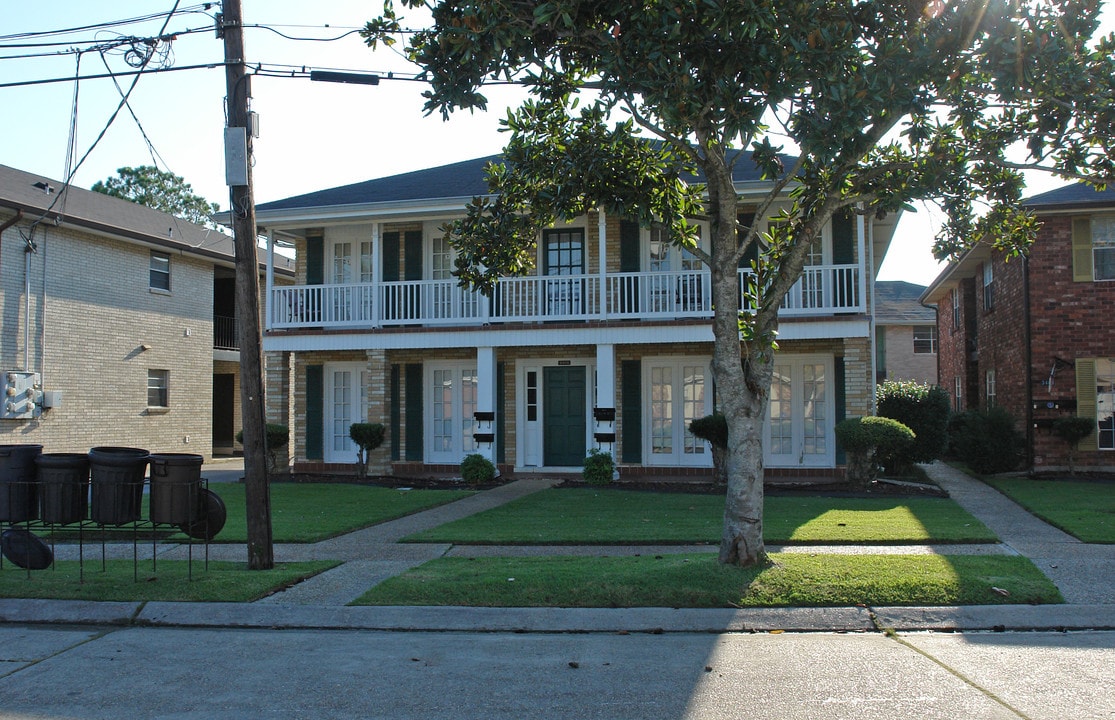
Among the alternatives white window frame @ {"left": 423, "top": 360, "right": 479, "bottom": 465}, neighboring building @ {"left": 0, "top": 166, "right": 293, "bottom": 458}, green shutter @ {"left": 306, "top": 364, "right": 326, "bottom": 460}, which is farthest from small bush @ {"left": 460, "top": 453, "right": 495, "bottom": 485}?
neighboring building @ {"left": 0, "top": 166, "right": 293, "bottom": 458}

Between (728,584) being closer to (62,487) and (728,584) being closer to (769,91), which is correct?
(769,91)

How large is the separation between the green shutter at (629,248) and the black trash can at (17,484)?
11.4m

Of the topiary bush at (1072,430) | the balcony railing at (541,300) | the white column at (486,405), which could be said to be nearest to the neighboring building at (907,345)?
the topiary bush at (1072,430)

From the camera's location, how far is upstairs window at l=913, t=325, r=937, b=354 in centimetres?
3594

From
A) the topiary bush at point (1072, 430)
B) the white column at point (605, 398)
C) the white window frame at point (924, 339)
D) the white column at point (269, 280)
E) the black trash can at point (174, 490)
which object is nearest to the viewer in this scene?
the black trash can at point (174, 490)

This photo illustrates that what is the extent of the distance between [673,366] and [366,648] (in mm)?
11920

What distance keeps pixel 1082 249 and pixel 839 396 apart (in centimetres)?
570

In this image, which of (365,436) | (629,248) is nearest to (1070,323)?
(629,248)

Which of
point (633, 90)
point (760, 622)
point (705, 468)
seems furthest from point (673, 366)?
point (760, 622)

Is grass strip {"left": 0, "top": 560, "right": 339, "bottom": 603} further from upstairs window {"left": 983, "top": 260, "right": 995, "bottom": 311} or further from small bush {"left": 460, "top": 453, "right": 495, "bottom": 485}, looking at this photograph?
upstairs window {"left": 983, "top": 260, "right": 995, "bottom": 311}

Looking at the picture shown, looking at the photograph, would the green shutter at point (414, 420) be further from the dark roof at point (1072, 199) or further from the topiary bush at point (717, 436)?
the dark roof at point (1072, 199)

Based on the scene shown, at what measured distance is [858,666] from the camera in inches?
218

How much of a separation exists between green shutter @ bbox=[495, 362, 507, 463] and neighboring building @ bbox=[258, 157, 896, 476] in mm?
33

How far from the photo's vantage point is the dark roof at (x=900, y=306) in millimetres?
35250
